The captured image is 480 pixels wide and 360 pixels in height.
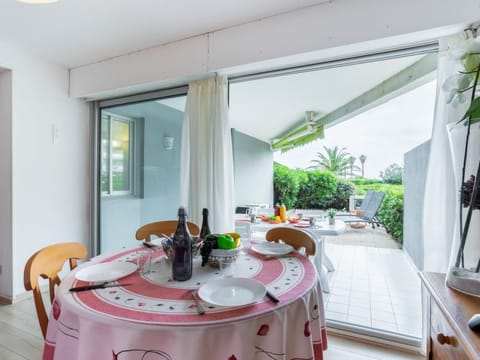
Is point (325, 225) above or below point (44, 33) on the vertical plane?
below

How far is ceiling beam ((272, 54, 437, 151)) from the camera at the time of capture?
2249 mm

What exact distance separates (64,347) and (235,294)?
0.61 m

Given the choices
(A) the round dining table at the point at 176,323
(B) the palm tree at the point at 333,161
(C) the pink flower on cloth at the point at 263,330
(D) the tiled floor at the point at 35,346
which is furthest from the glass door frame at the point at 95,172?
(B) the palm tree at the point at 333,161

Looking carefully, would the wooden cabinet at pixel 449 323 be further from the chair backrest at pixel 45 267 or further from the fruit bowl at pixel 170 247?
the chair backrest at pixel 45 267

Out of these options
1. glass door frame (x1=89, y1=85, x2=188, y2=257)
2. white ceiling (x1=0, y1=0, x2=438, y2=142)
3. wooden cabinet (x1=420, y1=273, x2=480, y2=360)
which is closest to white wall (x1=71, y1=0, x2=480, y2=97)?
white ceiling (x1=0, y1=0, x2=438, y2=142)

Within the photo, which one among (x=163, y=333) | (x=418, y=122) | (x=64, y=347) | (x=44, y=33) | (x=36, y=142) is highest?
(x=44, y=33)

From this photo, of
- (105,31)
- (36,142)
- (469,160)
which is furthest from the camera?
(36,142)

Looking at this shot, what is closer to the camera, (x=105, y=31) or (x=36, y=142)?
(x=105, y=31)

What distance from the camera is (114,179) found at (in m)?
3.38

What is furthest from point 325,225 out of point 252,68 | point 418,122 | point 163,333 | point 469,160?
point 163,333

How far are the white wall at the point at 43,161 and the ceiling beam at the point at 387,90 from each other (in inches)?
136

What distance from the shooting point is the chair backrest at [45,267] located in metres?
1.27

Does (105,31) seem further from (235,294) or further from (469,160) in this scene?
(469,160)

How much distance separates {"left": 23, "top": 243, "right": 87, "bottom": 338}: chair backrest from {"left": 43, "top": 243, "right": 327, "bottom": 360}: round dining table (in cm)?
20
